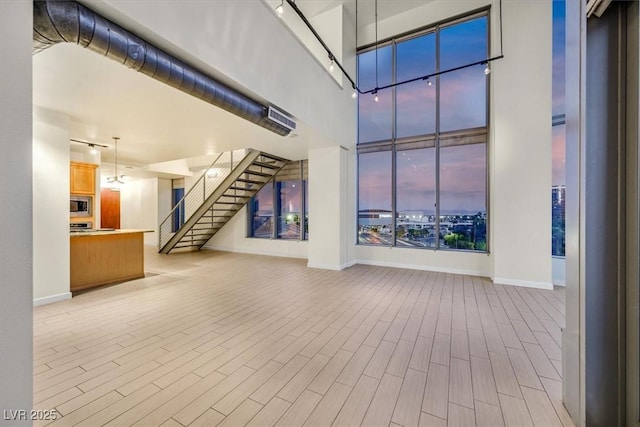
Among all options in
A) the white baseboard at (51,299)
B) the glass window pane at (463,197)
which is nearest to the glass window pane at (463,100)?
the glass window pane at (463,197)

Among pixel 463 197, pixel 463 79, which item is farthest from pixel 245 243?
pixel 463 79

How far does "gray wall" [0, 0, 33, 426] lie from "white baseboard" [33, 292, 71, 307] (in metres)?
3.33

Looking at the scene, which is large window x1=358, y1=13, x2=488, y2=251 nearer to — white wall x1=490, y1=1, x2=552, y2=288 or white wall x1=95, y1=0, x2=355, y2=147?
white wall x1=490, y1=1, x2=552, y2=288

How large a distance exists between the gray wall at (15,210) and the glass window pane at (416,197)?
19.9ft

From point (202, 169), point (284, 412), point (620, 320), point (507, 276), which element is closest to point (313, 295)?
point (284, 412)

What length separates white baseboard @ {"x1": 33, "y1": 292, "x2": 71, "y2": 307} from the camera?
354cm

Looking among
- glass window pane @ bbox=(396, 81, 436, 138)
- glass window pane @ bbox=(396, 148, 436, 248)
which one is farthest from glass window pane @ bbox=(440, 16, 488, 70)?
glass window pane @ bbox=(396, 148, 436, 248)

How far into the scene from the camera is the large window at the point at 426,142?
18.2 ft

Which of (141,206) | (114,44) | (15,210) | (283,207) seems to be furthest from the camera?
(141,206)

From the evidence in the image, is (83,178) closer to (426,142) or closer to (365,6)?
(365,6)

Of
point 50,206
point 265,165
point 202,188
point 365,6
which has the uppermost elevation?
point 365,6

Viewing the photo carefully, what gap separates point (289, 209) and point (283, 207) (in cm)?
25

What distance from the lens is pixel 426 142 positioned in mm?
5949

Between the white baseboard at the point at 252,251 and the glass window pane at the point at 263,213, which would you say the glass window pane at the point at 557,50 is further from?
the glass window pane at the point at 263,213
